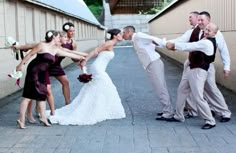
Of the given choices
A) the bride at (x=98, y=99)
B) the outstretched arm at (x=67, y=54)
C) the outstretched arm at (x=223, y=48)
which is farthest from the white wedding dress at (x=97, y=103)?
the outstretched arm at (x=223, y=48)

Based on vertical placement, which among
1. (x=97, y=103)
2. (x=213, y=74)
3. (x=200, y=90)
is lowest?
(x=97, y=103)

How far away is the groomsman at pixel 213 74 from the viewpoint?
7.84 m

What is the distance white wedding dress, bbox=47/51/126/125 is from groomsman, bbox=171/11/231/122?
1379 mm

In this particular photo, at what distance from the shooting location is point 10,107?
10.1 m

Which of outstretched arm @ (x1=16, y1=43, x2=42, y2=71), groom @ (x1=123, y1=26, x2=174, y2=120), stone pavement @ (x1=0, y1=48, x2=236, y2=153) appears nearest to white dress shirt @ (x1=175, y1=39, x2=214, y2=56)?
groom @ (x1=123, y1=26, x2=174, y2=120)

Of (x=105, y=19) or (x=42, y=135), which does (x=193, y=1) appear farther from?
(x=105, y=19)

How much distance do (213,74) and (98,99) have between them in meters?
2.04

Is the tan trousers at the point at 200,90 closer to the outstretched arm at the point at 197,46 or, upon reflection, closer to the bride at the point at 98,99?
the outstretched arm at the point at 197,46

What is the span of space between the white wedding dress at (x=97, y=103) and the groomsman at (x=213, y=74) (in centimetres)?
138

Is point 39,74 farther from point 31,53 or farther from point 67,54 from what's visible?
point 67,54

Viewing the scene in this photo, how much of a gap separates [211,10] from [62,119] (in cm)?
801

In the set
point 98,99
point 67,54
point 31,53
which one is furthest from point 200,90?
point 31,53

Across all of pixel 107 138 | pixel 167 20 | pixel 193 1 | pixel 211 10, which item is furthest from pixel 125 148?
pixel 167 20

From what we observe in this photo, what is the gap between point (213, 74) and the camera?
27.0 ft
